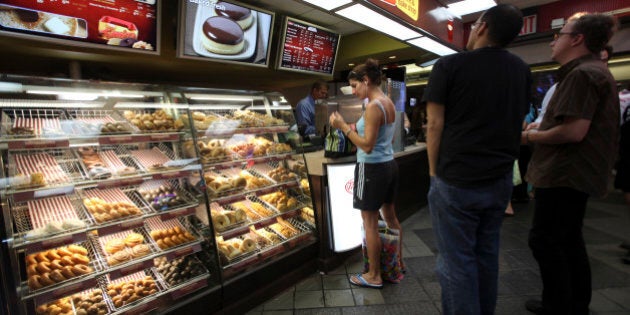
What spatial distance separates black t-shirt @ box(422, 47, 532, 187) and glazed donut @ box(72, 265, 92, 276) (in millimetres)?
2352

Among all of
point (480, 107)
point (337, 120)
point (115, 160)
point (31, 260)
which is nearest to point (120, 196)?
point (115, 160)

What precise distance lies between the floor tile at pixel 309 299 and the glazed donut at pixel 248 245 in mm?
619

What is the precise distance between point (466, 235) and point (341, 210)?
5.21 feet

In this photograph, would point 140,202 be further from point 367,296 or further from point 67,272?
point 367,296

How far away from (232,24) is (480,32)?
10.2 feet

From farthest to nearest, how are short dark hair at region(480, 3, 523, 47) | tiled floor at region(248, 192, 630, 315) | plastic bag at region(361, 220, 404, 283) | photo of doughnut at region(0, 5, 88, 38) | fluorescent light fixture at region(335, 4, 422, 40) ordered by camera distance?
fluorescent light fixture at region(335, 4, 422, 40) < plastic bag at region(361, 220, 404, 283) < tiled floor at region(248, 192, 630, 315) < photo of doughnut at region(0, 5, 88, 38) < short dark hair at region(480, 3, 523, 47)

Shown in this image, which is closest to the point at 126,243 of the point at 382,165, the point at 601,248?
the point at 382,165

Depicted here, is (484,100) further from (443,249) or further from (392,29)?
(392,29)

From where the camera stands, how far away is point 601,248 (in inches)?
144

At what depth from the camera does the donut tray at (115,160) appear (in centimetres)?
220

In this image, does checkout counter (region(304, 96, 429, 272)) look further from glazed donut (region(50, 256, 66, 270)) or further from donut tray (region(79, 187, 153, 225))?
glazed donut (region(50, 256, 66, 270))

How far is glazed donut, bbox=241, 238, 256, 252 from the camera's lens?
2740mm

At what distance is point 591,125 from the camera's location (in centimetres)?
196

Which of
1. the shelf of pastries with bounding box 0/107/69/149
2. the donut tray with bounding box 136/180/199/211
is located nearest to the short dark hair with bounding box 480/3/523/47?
the donut tray with bounding box 136/180/199/211
